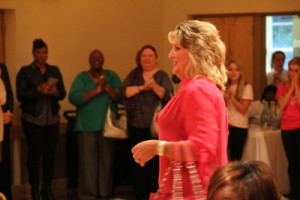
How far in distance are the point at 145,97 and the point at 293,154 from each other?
1.60 metres

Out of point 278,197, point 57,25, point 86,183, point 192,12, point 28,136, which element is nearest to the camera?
point 278,197

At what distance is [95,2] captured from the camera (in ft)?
24.1

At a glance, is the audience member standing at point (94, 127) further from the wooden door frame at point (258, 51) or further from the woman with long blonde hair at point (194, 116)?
the woman with long blonde hair at point (194, 116)

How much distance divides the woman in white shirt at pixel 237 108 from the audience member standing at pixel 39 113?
1784mm

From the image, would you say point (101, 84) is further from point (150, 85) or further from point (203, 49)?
point (203, 49)

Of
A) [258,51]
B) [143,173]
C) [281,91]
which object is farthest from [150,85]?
[258,51]

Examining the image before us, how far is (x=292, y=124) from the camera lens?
6.21 metres

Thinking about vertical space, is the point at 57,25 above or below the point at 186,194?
above

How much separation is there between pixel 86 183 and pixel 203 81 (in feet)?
14.3

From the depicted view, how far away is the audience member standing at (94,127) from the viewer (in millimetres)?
6426

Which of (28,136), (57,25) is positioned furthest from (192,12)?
(28,136)

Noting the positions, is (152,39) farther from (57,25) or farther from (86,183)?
(86,183)

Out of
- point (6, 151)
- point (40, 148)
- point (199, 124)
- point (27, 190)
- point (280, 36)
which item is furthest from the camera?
point (280, 36)

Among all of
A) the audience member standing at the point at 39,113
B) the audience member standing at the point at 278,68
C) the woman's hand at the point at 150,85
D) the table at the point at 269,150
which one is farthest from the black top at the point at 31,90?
the audience member standing at the point at 278,68
